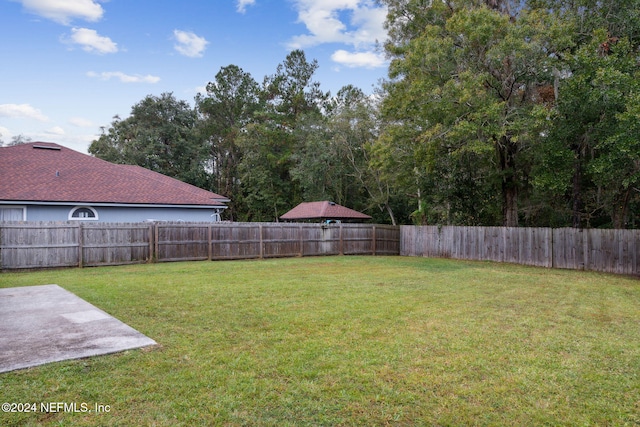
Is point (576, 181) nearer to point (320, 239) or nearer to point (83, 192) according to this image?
point (320, 239)

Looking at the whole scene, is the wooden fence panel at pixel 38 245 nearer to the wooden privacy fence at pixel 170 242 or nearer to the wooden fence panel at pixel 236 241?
the wooden privacy fence at pixel 170 242

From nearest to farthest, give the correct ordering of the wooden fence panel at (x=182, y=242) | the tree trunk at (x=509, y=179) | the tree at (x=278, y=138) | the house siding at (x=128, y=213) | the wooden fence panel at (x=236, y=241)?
the house siding at (x=128, y=213), the wooden fence panel at (x=182, y=242), the wooden fence panel at (x=236, y=241), the tree trunk at (x=509, y=179), the tree at (x=278, y=138)

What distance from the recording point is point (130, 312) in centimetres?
628

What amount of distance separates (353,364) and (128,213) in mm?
14968

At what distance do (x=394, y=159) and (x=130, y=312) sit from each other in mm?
14340

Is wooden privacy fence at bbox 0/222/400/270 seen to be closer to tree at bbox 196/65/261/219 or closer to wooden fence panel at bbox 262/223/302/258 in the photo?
wooden fence panel at bbox 262/223/302/258

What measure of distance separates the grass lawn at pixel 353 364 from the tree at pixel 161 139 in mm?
29003

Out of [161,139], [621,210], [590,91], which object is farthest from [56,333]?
[161,139]

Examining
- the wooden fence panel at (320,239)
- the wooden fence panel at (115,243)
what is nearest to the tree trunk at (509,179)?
the wooden fence panel at (320,239)

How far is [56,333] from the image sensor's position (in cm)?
488

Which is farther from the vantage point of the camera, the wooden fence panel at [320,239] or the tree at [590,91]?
the wooden fence panel at [320,239]

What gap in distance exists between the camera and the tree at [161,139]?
34750 mm

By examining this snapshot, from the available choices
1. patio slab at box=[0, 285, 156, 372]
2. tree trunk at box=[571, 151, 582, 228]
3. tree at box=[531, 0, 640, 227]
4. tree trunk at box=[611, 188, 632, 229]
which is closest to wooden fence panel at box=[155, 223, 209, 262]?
patio slab at box=[0, 285, 156, 372]

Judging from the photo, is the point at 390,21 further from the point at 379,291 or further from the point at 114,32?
the point at 379,291
